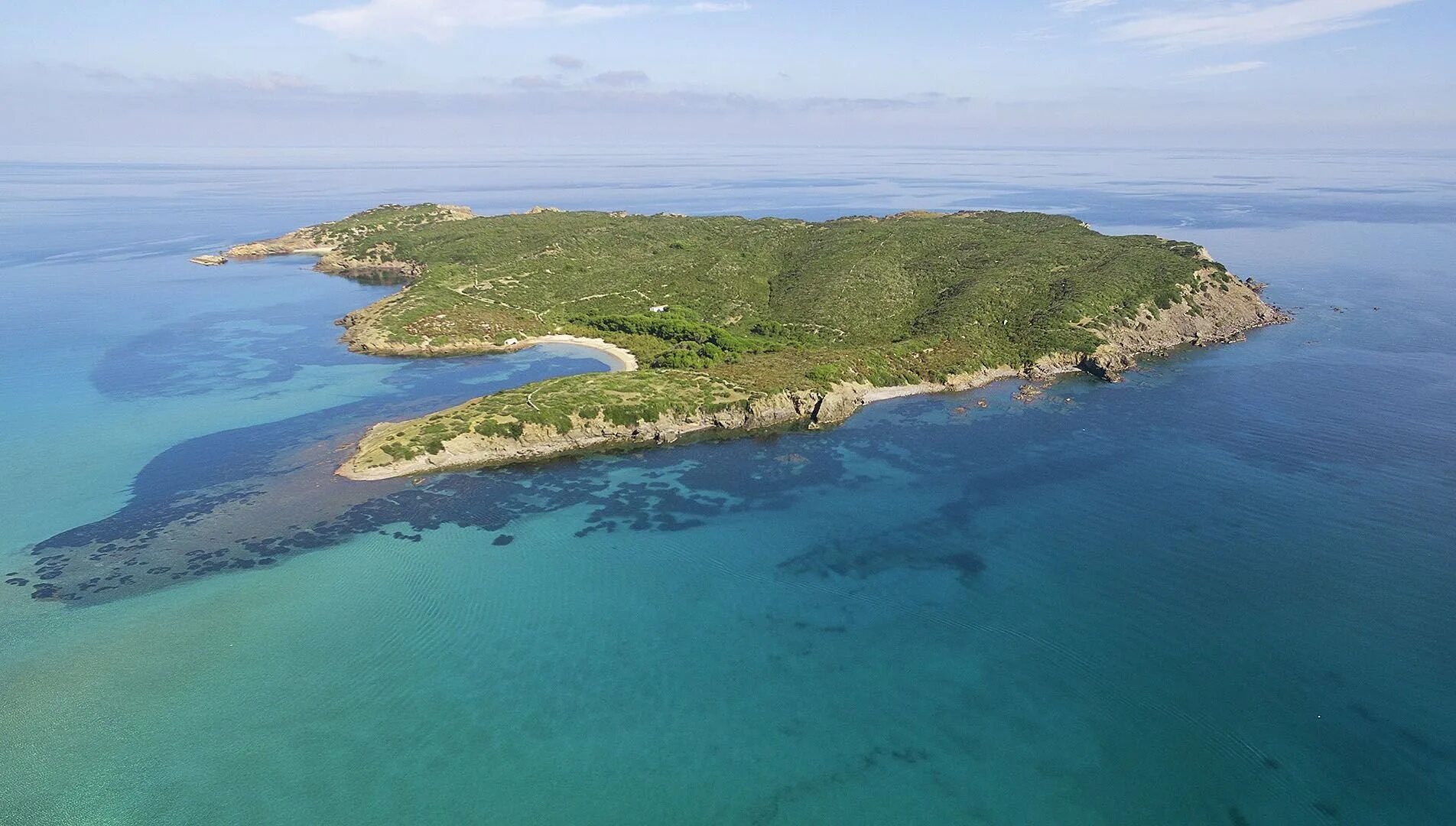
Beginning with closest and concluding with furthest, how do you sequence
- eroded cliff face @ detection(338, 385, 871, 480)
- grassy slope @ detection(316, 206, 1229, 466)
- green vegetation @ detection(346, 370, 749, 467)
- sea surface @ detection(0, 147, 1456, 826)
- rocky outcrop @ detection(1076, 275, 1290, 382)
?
1. sea surface @ detection(0, 147, 1456, 826)
2. eroded cliff face @ detection(338, 385, 871, 480)
3. green vegetation @ detection(346, 370, 749, 467)
4. grassy slope @ detection(316, 206, 1229, 466)
5. rocky outcrop @ detection(1076, 275, 1290, 382)

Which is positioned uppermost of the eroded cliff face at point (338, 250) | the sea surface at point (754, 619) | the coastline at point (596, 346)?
the eroded cliff face at point (338, 250)

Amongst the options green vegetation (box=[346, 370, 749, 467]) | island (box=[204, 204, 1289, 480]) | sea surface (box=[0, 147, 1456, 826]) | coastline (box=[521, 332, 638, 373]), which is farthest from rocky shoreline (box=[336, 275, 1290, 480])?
coastline (box=[521, 332, 638, 373])

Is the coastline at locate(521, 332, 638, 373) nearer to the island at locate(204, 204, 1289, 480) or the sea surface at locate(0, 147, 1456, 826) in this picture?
the island at locate(204, 204, 1289, 480)

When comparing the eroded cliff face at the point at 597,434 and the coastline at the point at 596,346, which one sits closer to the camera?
the eroded cliff face at the point at 597,434

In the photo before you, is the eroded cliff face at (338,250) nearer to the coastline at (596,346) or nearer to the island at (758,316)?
the island at (758,316)

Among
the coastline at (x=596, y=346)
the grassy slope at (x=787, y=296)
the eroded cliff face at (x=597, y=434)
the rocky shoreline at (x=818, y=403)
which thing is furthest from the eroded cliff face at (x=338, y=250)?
the rocky shoreline at (x=818, y=403)
